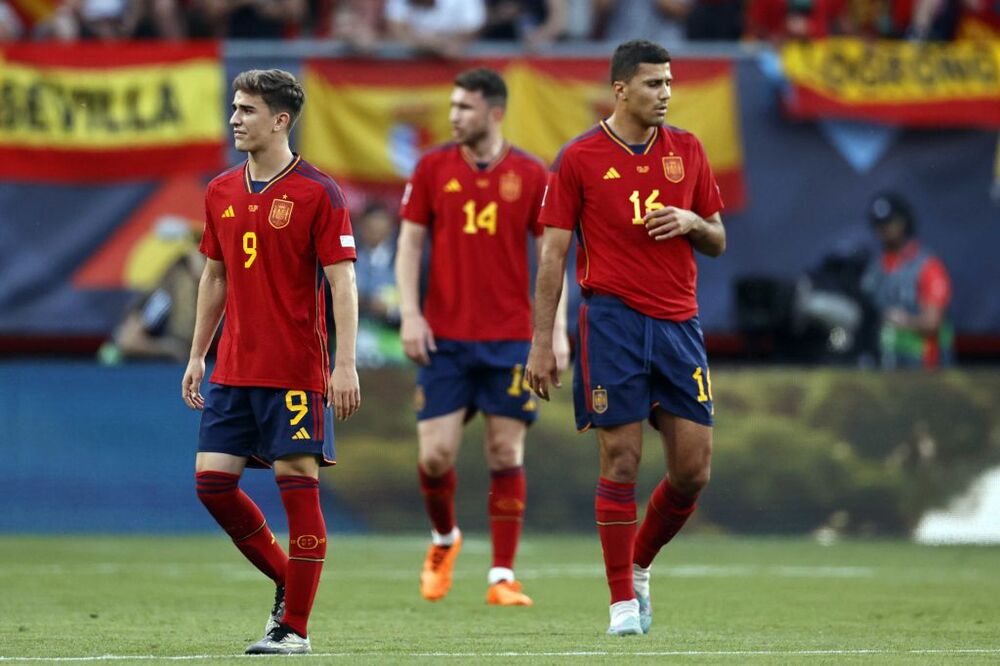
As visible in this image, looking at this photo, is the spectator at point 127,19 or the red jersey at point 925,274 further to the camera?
the spectator at point 127,19

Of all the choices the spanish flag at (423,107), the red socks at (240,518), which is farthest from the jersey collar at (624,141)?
the spanish flag at (423,107)

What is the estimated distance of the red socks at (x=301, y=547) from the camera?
698 centimetres

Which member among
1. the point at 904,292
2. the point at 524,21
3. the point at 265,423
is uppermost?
the point at 524,21

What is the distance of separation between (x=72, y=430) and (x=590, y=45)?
5.47m

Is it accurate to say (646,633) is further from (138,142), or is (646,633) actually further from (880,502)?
(138,142)

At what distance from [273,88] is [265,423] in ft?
4.10

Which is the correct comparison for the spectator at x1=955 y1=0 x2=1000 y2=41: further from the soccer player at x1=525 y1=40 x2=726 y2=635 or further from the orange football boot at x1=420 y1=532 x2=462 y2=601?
the soccer player at x1=525 y1=40 x2=726 y2=635

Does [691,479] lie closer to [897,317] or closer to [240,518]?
[240,518]

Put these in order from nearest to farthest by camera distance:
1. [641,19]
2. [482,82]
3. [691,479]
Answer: [691,479] → [482,82] → [641,19]

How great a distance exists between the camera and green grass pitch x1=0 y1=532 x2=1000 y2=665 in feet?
23.4

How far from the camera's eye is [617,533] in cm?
783

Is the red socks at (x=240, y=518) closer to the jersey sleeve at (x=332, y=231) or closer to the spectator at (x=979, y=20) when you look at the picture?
the jersey sleeve at (x=332, y=231)

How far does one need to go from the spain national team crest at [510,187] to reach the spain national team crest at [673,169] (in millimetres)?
2069

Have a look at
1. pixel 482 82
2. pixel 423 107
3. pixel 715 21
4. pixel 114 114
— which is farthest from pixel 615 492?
pixel 715 21
